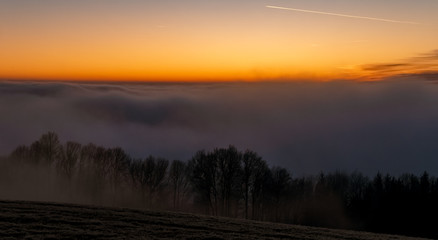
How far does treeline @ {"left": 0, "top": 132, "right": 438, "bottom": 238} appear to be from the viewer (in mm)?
86250

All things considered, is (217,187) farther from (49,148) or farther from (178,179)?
(49,148)

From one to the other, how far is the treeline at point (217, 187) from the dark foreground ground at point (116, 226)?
52089 millimetres

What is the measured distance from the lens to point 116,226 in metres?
31.1

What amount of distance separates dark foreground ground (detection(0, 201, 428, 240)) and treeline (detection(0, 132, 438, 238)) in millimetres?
52089

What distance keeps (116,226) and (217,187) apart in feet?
213

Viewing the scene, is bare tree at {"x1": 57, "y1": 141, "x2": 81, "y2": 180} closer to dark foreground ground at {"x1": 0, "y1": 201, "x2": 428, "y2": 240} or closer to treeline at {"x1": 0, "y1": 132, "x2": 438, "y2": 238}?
treeline at {"x1": 0, "y1": 132, "x2": 438, "y2": 238}

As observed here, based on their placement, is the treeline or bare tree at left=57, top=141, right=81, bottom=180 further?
bare tree at left=57, top=141, right=81, bottom=180

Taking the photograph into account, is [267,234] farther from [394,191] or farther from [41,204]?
[394,191]

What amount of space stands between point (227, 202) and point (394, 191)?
34.4 meters

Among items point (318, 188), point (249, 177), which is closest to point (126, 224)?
point (249, 177)

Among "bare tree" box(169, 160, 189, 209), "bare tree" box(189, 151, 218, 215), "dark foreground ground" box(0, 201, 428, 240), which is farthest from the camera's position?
"bare tree" box(169, 160, 189, 209)

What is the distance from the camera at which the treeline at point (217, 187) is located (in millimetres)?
86250

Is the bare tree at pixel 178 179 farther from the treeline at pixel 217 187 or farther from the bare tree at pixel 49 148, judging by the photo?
the bare tree at pixel 49 148

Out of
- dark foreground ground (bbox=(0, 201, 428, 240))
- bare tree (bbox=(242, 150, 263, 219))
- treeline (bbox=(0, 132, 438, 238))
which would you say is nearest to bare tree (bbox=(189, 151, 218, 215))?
treeline (bbox=(0, 132, 438, 238))
